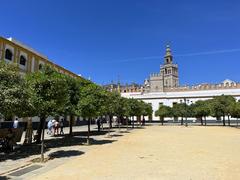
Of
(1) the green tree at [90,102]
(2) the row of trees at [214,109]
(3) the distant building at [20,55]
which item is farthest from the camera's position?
(2) the row of trees at [214,109]

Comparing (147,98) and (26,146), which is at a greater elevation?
(147,98)

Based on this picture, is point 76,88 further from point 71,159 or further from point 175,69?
point 175,69

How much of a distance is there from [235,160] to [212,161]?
40.2 inches

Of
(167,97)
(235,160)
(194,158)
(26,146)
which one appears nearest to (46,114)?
(26,146)

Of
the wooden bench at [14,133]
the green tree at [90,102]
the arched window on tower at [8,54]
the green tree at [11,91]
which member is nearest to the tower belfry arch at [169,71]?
the arched window on tower at [8,54]

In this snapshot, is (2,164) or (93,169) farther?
(2,164)

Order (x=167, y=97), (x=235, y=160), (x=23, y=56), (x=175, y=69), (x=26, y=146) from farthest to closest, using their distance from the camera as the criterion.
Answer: (x=175, y=69)
(x=167, y=97)
(x=23, y=56)
(x=26, y=146)
(x=235, y=160)

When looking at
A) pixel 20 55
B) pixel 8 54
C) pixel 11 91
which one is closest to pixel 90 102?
pixel 11 91

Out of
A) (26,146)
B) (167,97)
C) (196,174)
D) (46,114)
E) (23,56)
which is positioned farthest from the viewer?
(167,97)

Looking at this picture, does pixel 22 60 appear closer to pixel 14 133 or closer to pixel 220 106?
pixel 14 133

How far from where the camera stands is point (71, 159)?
37.1 ft

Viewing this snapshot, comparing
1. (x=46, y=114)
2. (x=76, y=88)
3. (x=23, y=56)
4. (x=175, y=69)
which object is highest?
(x=175, y=69)

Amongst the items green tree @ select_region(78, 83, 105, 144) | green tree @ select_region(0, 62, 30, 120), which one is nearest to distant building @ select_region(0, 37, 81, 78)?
green tree @ select_region(78, 83, 105, 144)

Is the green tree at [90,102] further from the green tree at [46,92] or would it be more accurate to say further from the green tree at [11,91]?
the green tree at [11,91]
